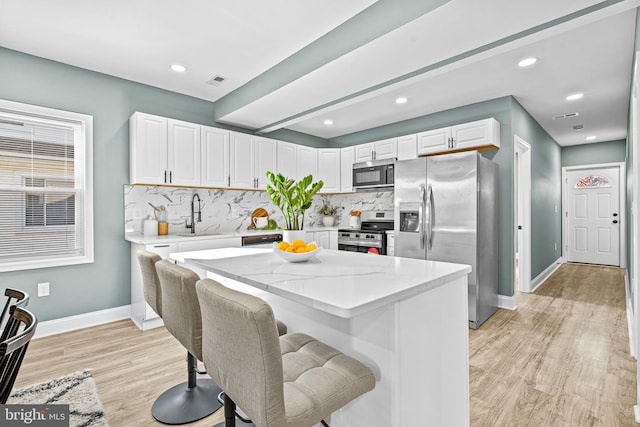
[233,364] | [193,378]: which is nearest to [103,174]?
[193,378]

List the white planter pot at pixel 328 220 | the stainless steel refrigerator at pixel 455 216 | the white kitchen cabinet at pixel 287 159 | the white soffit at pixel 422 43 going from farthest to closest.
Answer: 1. the white planter pot at pixel 328 220
2. the white kitchen cabinet at pixel 287 159
3. the stainless steel refrigerator at pixel 455 216
4. the white soffit at pixel 422 43

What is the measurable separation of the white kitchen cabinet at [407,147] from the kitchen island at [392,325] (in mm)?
2926

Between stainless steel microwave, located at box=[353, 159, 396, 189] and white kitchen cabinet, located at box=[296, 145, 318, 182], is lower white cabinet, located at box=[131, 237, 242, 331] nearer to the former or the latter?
white kitchen cabinet, located at box=[296, 145, 318, 182]

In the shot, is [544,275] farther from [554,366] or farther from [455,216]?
[554,366]

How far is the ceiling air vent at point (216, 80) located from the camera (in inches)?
137

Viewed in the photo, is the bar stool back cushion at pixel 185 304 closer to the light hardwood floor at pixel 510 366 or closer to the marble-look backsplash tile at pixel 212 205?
the light hardwood floor at pixel 510 366

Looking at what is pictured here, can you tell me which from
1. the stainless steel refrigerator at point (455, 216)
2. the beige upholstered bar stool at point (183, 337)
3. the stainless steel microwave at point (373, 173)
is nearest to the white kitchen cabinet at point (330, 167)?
the stainless steel microwave at point (373, 173)

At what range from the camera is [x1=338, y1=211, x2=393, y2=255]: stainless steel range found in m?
4.38

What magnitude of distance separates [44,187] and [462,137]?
4.51m

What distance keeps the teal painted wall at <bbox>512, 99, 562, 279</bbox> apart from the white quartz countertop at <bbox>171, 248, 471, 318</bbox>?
3.24 meters

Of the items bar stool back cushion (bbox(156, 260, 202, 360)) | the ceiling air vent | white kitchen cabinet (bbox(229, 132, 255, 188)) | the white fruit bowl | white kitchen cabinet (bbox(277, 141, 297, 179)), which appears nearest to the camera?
bar stool back cushion (bbox(156, 260, 202, 360))

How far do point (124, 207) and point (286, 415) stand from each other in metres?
3.34

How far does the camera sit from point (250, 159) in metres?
4.32

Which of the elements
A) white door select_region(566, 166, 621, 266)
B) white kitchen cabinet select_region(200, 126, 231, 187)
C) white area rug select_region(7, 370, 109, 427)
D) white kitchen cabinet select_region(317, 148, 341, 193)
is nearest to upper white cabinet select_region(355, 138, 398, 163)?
white kitchen cabinet select_region(317, 148, 341, 193)
